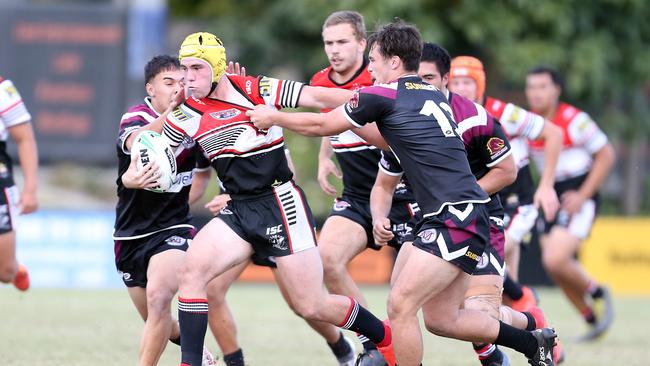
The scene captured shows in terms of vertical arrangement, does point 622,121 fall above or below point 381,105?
below

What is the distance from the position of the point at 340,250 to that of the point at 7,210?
2591 millimetres

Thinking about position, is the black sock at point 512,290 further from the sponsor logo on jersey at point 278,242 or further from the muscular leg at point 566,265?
the sponsor logo on jersey at point 278,242

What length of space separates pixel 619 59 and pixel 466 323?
44.6 feet

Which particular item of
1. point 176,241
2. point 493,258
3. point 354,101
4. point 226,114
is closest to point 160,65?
point 226,114

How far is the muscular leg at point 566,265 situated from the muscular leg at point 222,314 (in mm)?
4003

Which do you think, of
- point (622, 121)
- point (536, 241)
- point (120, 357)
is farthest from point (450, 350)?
point (622, 121)

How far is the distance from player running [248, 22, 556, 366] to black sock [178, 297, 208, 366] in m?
1.03

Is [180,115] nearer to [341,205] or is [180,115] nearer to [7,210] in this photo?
[341,205]

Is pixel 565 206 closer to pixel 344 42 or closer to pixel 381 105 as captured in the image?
pixel 344 42

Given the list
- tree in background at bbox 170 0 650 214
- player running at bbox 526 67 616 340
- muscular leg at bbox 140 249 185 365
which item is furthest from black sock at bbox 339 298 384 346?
tree in background at bbox 170 0 650 214

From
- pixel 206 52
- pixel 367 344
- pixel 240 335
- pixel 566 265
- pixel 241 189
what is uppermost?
pixel 206 52

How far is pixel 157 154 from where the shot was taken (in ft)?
21.5

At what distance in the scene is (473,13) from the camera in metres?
18.7

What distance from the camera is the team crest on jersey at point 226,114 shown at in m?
6.61
